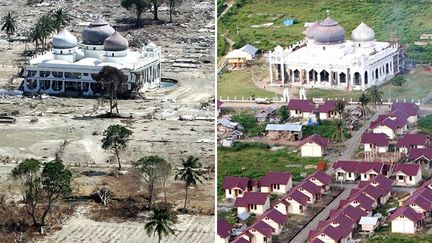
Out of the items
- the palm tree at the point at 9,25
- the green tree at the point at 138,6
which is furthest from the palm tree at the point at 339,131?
the green tree at the point at 138,6

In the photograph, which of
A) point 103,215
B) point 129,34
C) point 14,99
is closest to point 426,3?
point 103,215

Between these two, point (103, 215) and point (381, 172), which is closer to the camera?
point (381, 172)

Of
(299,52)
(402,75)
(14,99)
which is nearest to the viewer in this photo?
(402,75)

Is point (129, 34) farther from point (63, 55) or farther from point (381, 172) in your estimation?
point (381, 172)

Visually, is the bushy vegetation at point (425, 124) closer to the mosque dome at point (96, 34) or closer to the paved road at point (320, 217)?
the paved road at point (320, 217)

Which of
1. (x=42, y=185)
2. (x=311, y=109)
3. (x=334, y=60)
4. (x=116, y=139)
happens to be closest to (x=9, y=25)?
(x=116, y=139)

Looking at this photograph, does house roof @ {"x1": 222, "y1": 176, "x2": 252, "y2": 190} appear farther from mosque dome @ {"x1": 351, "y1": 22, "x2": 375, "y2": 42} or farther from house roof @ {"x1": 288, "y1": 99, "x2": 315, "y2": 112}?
mosque dome @ {"x1": 351, "y1": 22, "x2": 375, "y2": 42}
